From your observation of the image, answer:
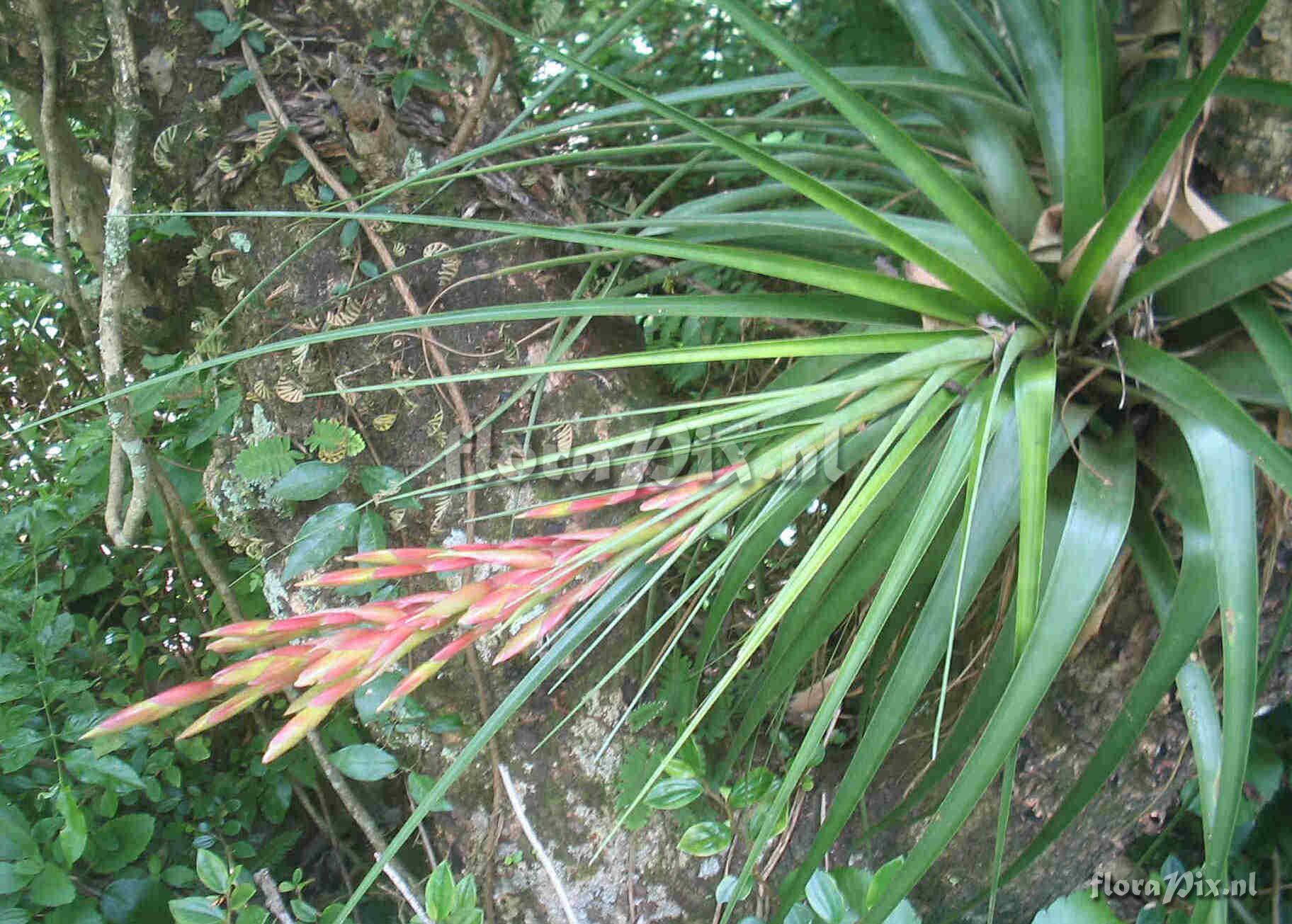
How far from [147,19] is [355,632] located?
2.78ft

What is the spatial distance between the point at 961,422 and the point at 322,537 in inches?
23.8

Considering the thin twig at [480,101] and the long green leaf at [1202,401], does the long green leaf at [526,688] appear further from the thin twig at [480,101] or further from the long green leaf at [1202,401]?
the thin twig at [480,101]

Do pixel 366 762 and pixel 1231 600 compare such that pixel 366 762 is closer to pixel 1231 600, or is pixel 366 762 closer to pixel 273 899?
pixel 273 899

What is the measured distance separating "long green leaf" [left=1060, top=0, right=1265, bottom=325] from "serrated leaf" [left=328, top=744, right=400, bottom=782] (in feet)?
2.48

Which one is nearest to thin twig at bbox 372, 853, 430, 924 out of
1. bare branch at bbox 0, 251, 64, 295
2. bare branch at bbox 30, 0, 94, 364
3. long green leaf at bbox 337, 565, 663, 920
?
long green leaf at bbox 337, 565, 663, 920

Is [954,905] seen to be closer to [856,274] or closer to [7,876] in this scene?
[856,274]

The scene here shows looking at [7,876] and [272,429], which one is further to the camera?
[272,429]

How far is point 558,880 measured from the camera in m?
0.91

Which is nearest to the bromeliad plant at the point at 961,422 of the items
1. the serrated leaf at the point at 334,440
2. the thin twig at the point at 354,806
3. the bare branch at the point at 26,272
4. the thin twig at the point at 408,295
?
the thin twig at the point at 408,295

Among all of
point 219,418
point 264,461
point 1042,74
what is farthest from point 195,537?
point 1042,74

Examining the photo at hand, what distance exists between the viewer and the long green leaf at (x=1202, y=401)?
53 centimetres

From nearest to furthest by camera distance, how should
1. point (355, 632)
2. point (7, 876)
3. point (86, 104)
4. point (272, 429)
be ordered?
point (355, 632)
point (7, 876)
point (272, 429)
point (86, 104)

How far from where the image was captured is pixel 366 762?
0.97m

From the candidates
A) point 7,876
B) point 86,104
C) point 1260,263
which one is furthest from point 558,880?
point 86,104
